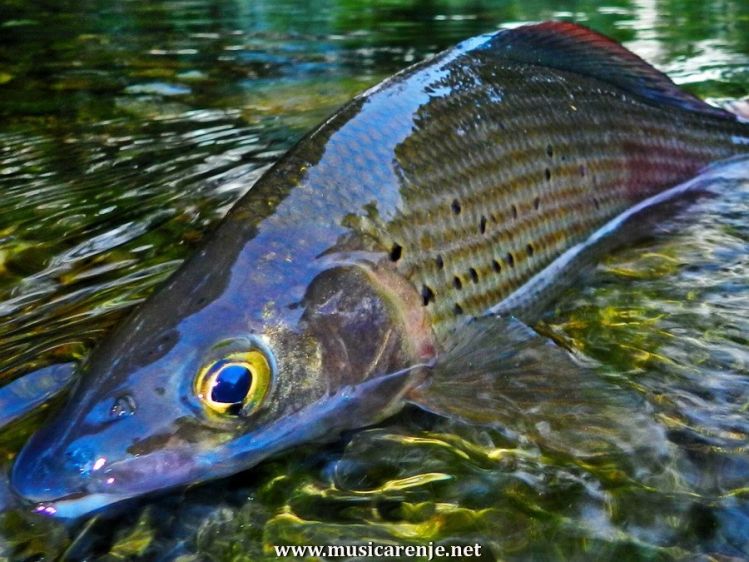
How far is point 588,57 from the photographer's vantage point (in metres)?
4.29

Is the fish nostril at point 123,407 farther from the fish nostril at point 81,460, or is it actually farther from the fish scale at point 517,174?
the fish scale at point 517,174

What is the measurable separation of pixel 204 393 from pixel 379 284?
749 mm

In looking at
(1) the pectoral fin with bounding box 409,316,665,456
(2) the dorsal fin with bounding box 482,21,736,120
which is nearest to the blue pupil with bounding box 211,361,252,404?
(1) the pectoral fin with bounding box 409,316,665,456

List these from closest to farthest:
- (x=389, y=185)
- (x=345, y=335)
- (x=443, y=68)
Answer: (x=345, y=335) → (x=389, y=185) → (x=443, y=68)

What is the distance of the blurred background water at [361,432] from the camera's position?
2387 mm

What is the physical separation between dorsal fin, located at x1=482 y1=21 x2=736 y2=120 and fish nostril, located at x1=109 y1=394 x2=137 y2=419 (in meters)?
2.37

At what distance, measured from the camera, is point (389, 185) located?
3.05 m

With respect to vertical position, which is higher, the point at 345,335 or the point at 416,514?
the point at 345,335

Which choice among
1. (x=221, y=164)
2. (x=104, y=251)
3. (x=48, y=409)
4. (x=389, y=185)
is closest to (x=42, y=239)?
(x=104, y=251)

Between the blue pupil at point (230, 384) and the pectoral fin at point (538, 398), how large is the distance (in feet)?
2.07

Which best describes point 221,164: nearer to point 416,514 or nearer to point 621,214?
point 621,214

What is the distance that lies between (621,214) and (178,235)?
2.18 meters

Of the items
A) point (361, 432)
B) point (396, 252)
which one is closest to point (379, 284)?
point (396, 252)

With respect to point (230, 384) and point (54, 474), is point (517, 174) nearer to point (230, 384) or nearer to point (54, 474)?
point (230, 384)
